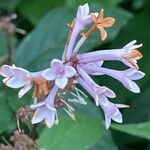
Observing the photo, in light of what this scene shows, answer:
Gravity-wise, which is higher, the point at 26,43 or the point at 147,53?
the point at 26,43

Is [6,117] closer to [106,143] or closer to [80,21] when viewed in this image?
[106,143]

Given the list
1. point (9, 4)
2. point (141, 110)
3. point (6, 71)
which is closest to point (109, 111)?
point (6, 71)

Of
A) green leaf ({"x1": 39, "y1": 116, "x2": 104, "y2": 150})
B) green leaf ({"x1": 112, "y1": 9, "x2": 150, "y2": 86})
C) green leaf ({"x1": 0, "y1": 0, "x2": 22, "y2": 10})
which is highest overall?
green leaf ({"x1": 0, "y1": 0, "x2": 22, "y2": 10})

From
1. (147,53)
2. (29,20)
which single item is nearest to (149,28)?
(147,53)

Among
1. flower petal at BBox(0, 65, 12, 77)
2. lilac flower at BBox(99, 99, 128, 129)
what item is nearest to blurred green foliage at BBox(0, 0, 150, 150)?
lilac flower at BBox(99, 99, 128, 129)

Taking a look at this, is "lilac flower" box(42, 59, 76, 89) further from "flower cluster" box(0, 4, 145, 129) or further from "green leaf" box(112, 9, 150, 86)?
"green leaf" box(112, 9, 150, 86)

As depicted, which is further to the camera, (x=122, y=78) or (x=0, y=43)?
(x=0, y=43)

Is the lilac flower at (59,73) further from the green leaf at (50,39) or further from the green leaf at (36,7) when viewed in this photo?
the green leaf at (36,7)

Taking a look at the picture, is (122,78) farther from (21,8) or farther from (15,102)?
(21,8)
